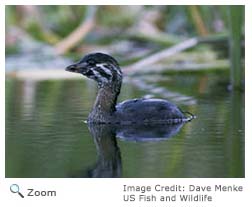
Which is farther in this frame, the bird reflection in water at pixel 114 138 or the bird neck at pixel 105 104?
the bird neck at pixel 105 104

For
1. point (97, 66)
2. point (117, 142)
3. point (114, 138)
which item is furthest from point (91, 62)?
point (117, 142)

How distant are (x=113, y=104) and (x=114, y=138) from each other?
0.79 meters

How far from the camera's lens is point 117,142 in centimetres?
662

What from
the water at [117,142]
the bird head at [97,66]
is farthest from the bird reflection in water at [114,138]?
the bird head at [97,66]

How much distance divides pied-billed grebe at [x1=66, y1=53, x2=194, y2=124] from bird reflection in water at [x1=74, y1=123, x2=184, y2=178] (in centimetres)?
8

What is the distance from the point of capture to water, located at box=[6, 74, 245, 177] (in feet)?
19.2

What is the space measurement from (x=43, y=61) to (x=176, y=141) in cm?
593

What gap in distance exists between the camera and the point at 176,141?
21.5 ft

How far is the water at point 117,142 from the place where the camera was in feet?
19.2
